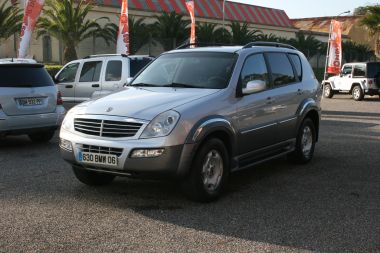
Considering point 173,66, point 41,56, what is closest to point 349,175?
point 173,66

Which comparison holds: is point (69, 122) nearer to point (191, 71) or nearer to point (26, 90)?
point (191, 71)

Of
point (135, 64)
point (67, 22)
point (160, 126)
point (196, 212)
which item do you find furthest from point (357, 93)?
point (160, 126)

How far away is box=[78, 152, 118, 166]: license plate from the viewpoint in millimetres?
5336

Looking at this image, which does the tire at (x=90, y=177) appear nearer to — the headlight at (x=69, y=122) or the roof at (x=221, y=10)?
the headlight at (x=69, y=122)

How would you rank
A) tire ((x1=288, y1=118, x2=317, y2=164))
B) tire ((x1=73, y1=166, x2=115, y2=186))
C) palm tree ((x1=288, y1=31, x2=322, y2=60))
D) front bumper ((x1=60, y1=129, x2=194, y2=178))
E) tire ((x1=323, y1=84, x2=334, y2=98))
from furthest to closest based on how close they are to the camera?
palm tree ((x1=288, y1=31, x2=322, y2=60)) → tire ((x1=323, y1=84, x2=334, y2=98)) → tire ((x1=288, y1=118, x2=317, y2=164)) → tire ((x1=73, y1=166, x2=115, y2=186)) → front bumper ((x1=60, y1=129, x2=194, y2=178))

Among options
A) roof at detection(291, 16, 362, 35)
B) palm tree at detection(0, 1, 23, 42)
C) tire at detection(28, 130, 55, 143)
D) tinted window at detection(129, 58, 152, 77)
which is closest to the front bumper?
tire at detection(28, 130, 55, 143)

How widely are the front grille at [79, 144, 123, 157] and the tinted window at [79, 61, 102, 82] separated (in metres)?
6.98

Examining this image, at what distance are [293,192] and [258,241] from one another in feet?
6.08

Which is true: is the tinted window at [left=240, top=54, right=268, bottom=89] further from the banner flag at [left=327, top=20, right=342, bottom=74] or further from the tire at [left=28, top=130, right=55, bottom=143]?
the banner flag at [left=327, top=20, right=342, bottom=74]

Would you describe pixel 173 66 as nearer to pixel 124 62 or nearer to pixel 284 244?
pixel 284 244

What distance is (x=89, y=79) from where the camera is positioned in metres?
12.5

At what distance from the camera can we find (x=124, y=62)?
1190 cm

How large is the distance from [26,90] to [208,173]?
483 centimetres

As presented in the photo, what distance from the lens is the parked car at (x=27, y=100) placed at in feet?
29.5
